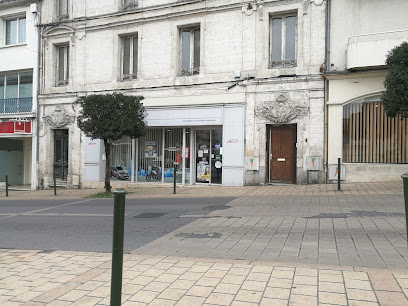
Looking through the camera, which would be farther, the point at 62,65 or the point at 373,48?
the point at 62,65

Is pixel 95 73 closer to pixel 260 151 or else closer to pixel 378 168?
pixel 260 151

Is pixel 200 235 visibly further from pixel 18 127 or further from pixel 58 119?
pixel 18 127

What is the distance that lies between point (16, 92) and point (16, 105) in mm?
832

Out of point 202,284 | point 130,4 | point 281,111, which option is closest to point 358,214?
point 202,284

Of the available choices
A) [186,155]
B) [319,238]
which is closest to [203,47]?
[186,155]

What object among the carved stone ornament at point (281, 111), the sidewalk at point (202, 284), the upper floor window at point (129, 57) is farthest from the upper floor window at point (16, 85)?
the sidewalk at point (202, 284)

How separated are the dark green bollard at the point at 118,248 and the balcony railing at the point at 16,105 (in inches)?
782

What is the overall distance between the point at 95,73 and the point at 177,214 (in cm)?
1203

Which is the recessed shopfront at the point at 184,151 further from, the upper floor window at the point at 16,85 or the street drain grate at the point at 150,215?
the street drain grate at the point at 150,215

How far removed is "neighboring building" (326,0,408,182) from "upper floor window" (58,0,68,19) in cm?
1372

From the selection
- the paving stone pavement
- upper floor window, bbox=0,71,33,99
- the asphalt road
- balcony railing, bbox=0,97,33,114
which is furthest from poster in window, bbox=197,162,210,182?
upper floor window, bbox=0,71,33,99

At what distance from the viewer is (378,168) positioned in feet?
44.8

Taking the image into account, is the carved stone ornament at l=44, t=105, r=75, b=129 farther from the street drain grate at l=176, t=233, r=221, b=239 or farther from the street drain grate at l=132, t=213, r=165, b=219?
the street drain grate at l=176, t=233, r=221, b=239

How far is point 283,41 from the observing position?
15.4 meters
